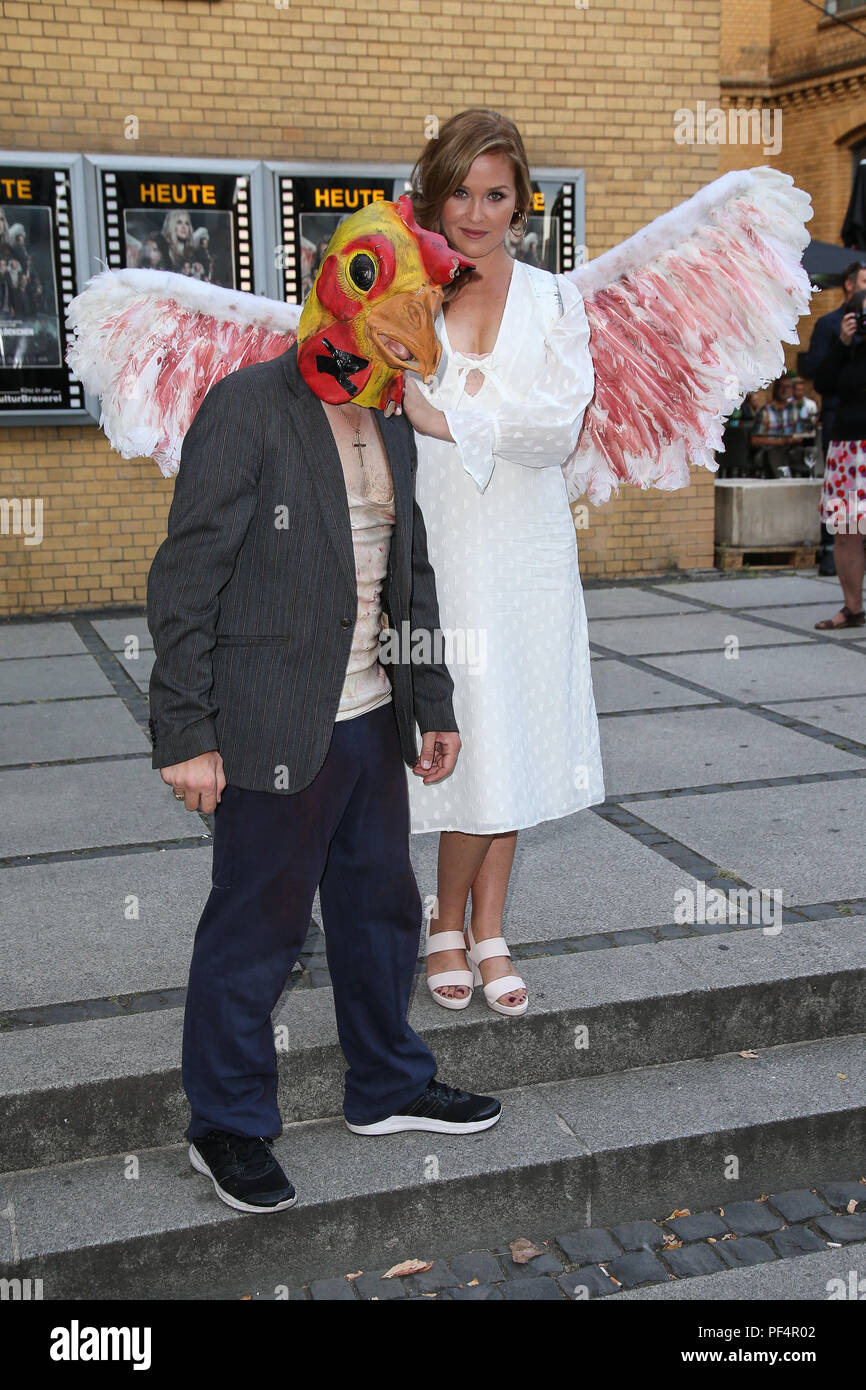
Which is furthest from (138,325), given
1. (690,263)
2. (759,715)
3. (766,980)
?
(759,715)

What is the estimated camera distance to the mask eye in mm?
2445

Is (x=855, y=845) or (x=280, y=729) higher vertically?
(x=280, y=729)

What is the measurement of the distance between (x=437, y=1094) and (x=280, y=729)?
1.02m

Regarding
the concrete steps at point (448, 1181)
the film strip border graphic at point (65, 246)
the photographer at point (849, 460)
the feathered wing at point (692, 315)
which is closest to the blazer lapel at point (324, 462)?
the feathered wing at point (692, 315)

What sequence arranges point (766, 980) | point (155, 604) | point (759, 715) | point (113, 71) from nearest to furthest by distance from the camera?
point (155, 604)
point (766, 980)
point (759, 715)
point (113, 71)

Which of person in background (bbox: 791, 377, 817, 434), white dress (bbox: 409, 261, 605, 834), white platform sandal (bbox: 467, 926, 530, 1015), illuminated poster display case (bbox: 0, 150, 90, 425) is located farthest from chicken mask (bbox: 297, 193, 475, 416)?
person in background (bbox: 791, 377, 817, 434)

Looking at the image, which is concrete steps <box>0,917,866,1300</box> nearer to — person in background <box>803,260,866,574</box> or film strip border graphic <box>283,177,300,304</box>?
person in background <box>803,260,866,574</box>

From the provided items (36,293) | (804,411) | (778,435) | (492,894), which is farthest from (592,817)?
(804,411)

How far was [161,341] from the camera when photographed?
302 cm

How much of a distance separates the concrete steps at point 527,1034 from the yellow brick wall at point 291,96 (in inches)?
248

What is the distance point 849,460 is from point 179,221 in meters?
4.59

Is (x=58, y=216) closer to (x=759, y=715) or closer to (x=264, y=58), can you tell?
(x=264, y=58)

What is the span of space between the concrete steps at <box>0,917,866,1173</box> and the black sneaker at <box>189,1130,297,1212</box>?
27cm

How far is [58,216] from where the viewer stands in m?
8.70
